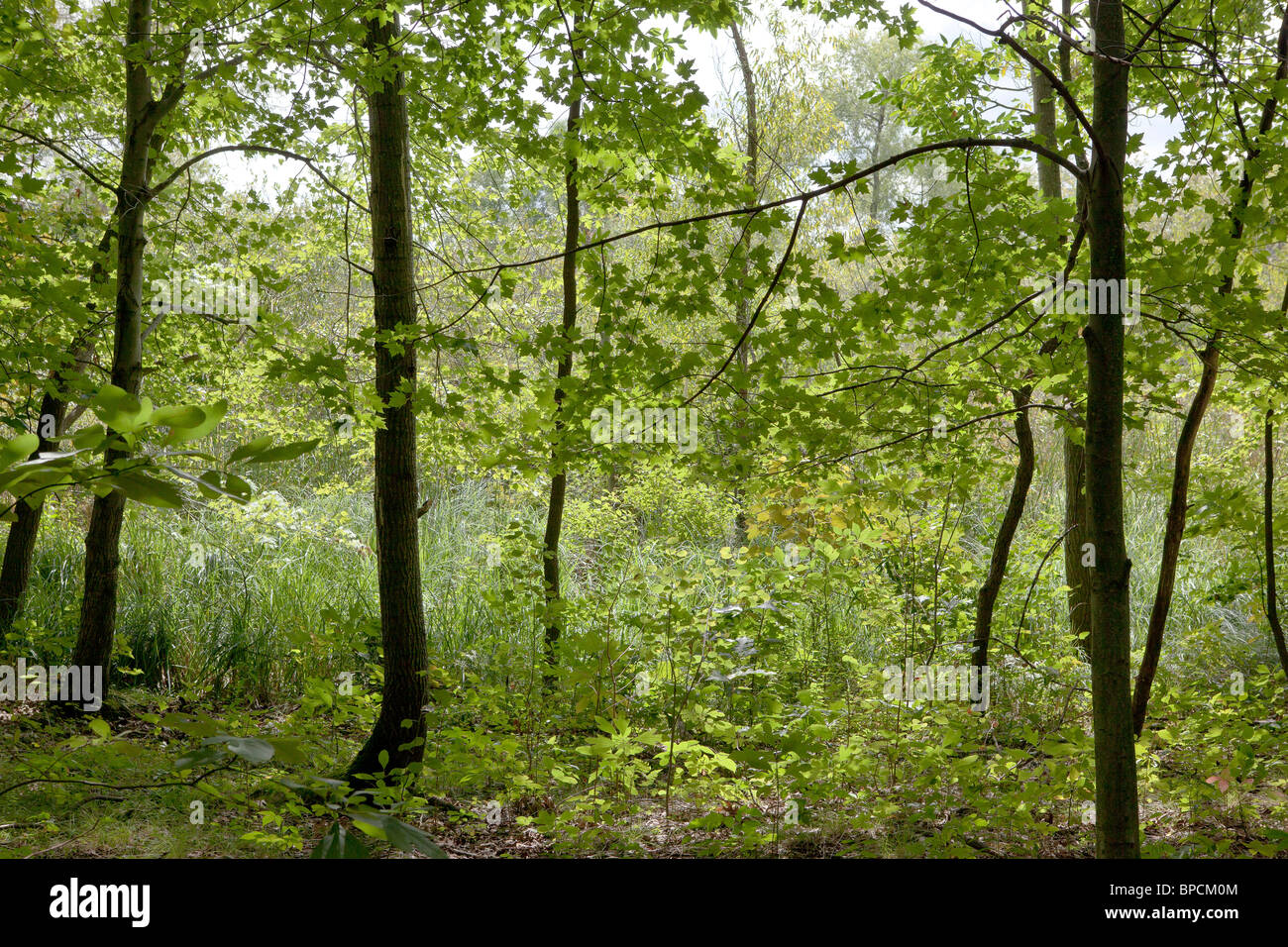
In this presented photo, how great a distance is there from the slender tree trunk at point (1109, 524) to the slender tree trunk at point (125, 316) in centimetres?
425

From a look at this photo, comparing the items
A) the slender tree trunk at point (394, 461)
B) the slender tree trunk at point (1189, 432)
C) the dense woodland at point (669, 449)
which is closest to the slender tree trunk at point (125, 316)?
the dense woodland at point (669, 449)

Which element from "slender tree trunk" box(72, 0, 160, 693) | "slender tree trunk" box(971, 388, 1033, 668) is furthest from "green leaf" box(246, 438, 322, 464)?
"slender tree trunk" box(72, 0, 160, 693)

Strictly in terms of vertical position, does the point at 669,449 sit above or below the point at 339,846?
above

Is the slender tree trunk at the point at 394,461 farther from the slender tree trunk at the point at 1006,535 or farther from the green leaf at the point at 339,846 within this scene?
the green leaf at the point at 339,846

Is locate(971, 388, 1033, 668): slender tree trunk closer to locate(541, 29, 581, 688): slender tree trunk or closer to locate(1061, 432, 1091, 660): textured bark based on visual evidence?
locate(1061, 432, 1091, 660): textured bark

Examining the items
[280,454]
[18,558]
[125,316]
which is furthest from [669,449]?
[18,558]

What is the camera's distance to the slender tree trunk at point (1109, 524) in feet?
6.33

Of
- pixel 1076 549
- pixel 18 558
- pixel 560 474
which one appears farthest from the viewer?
pixel 18 558

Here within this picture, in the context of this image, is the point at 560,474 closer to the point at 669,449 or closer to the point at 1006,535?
the point at 669,449

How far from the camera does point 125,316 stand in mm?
4223

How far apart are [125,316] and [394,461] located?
1.87m

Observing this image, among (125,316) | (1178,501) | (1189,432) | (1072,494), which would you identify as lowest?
(1178,501)

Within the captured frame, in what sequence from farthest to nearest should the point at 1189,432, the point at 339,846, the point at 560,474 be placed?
the point at 560,474 < the point at 1189,432 < the point at 339,846

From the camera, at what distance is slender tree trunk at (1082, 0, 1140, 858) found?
1.93m
